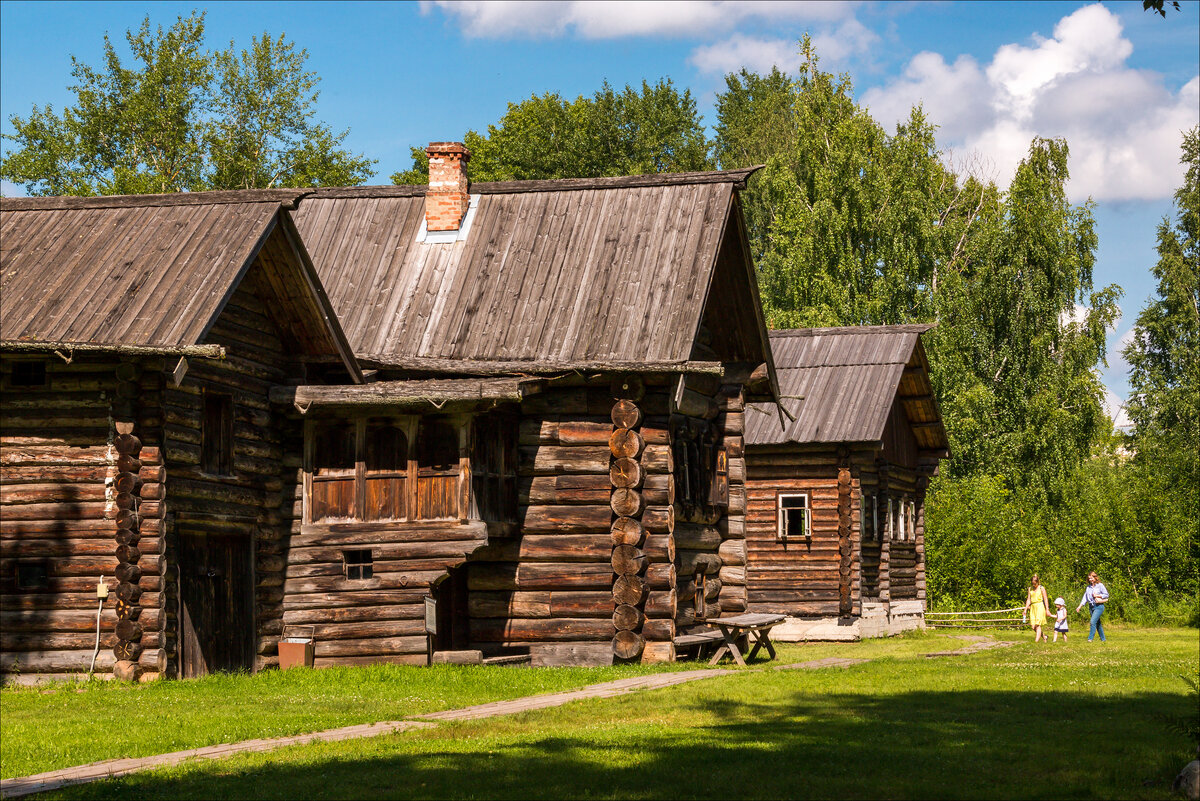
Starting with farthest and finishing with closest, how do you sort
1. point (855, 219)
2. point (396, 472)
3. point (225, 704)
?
1. point (855, 219)
2. point (396, 472)
3. point (225, 704)

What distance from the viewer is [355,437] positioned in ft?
75.5

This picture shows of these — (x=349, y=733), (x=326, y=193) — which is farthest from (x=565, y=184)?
(x=349, y=733)

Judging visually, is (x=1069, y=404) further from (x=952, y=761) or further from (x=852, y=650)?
(x=952, y=761)

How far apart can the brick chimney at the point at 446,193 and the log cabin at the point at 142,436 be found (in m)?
4.99

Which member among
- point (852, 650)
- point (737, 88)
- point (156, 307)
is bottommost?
point (852, 650)

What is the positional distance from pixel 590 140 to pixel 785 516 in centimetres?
3183

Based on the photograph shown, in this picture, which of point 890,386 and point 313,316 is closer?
point 313,316

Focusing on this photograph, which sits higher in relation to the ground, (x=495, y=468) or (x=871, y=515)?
(x=495, y=468)

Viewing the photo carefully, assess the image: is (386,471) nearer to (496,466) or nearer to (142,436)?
(496,466)

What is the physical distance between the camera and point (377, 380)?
24.6m

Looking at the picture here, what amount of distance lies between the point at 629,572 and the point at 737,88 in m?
56.6

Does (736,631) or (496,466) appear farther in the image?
(736,631)

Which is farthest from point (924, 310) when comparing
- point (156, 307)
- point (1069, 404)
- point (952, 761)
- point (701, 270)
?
point (952, 761)

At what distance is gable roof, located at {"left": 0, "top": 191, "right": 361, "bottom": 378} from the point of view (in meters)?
20.1
